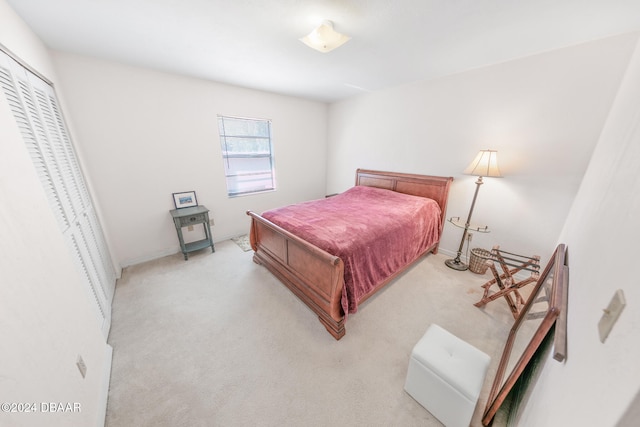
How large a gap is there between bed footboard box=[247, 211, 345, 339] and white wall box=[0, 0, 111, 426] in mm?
1470

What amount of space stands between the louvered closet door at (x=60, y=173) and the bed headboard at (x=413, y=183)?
12.0ft

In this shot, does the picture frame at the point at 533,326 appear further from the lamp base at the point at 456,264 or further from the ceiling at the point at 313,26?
the ceiling at the point at 313,26

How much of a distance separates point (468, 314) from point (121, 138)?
4.28 metres

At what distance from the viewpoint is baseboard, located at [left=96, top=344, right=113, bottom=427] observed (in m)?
1.23

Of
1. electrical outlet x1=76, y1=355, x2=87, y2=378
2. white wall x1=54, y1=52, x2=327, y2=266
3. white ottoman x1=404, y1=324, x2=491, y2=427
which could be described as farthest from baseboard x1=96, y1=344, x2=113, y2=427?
white ottoman x1=404, y1=324, x2=491, y2=427

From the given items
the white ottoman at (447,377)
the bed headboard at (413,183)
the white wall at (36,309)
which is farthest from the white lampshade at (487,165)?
the white wall at (36,309)

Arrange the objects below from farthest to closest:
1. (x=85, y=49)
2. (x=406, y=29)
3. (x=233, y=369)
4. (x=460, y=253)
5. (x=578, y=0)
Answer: (x=460, y=253) < (x=85, y=49) < (x=406, y=29) < (x=233, y=369) < (x=578, y=0)

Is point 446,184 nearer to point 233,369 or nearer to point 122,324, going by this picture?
point 233,369

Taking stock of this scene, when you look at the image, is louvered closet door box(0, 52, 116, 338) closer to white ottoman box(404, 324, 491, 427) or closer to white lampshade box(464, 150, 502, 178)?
white ottoman box(404, 324, 491, 427)

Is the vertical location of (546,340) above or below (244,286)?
above

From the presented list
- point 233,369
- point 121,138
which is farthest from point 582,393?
point 121,138

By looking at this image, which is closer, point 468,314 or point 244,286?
point 468,314

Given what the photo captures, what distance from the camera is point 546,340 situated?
3.02 ft

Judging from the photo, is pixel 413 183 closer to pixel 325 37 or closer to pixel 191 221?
pixel 325 37
